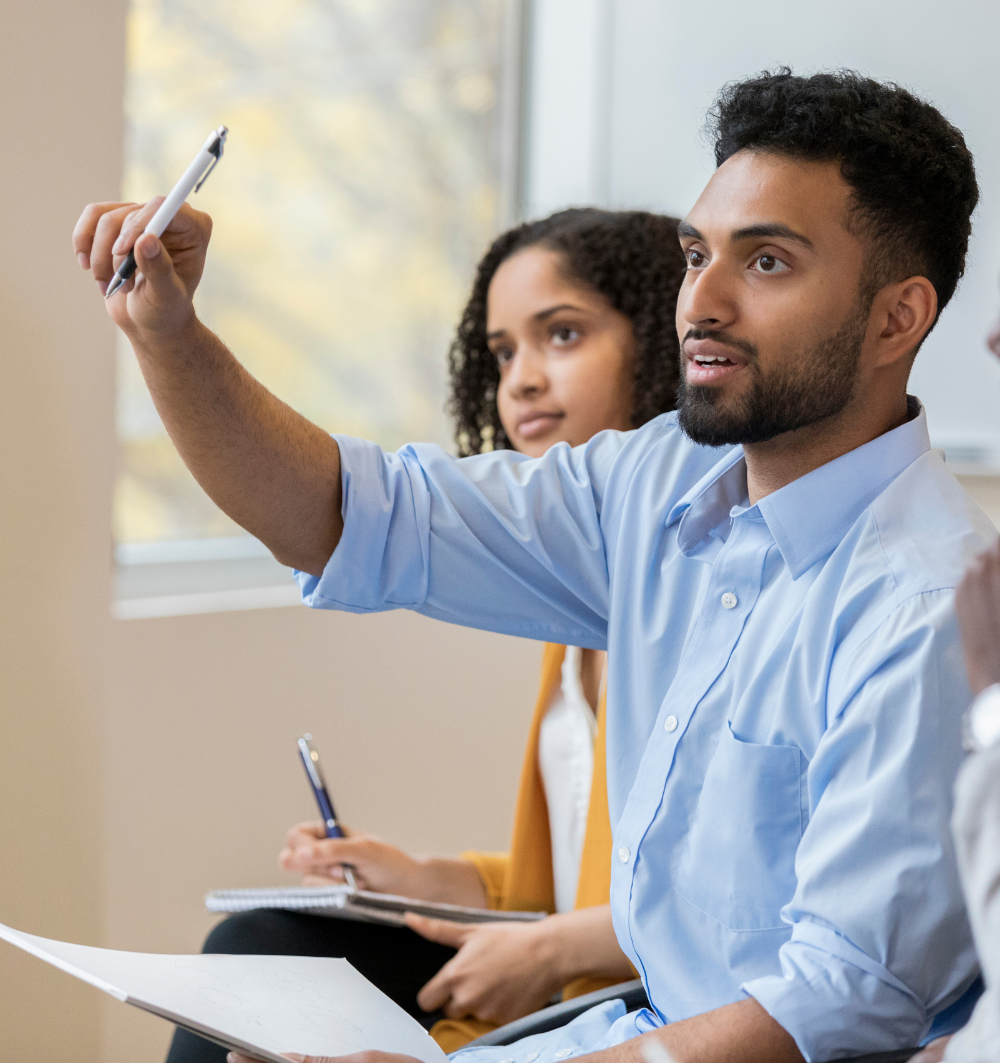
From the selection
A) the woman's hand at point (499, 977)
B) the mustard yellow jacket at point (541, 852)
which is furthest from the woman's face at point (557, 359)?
the woman's hand at point (499, 977)

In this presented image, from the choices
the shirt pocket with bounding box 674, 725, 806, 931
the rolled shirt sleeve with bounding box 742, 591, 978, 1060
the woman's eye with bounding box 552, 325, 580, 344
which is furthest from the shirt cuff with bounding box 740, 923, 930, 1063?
the woman's eye with bounding box 552, 325, 580, 344

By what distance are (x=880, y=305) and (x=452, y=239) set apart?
161 cm

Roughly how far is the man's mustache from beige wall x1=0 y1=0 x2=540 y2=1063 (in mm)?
925

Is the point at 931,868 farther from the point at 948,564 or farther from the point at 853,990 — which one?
the point at 948,564

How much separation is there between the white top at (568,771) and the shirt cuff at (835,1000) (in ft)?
2.15

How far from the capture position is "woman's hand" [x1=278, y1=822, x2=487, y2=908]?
147 cm

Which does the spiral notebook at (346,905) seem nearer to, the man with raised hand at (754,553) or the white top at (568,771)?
the white top at (568,771)

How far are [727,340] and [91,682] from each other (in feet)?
3.60

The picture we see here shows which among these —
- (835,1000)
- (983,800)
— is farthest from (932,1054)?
(983,800)

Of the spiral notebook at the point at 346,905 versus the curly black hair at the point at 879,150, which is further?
Result: the spiral notebook at the point at 346,905

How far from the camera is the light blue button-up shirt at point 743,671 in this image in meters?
0.81

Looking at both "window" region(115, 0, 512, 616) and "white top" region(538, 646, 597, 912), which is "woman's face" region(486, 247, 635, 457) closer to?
"white top" region(538, 646, 597, 912)

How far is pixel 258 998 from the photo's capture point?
3.09 ft

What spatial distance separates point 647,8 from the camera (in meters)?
2.56
